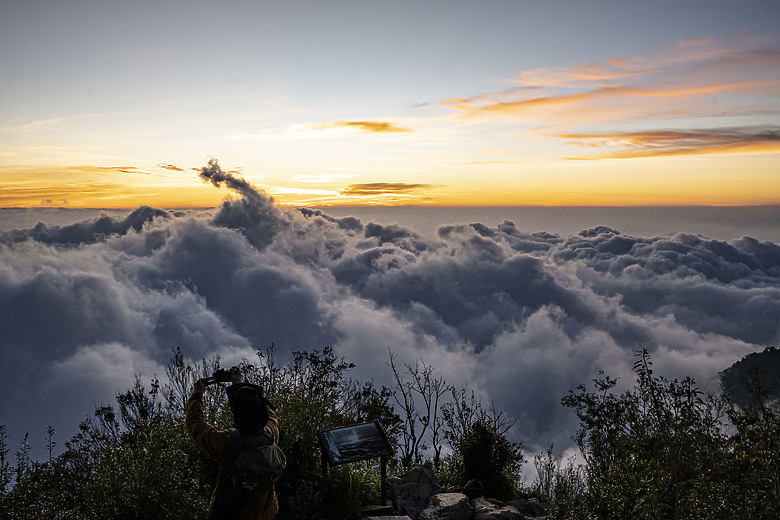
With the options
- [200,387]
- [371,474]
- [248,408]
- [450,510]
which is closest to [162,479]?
[200,387]

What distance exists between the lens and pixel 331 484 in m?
7.43

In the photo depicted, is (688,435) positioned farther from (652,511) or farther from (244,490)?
(244,490)

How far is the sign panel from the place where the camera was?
24.2 feet

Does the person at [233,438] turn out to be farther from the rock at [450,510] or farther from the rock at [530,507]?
the rock at [530,507]

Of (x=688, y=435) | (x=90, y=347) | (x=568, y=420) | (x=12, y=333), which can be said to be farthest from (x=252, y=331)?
(x=688, y=435)

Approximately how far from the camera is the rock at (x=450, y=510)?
7918 millimetres

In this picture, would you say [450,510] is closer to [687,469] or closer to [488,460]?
[488,460]

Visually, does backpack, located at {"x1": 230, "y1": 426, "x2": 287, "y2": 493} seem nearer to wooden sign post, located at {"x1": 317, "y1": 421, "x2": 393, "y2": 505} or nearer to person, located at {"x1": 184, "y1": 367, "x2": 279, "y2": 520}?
person, located at {"x1": 184, "y1": 367, "x2": 279, "y2": 520}

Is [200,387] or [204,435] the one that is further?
[200,387]

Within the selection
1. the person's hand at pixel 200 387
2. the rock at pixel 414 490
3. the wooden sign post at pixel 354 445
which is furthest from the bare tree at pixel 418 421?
the person's hand at pixel 200 387

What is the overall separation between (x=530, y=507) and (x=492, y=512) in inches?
55.9

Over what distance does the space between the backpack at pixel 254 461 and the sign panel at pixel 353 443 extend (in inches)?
117

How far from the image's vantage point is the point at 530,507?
9062 millimetres

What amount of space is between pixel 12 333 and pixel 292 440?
489 feet
